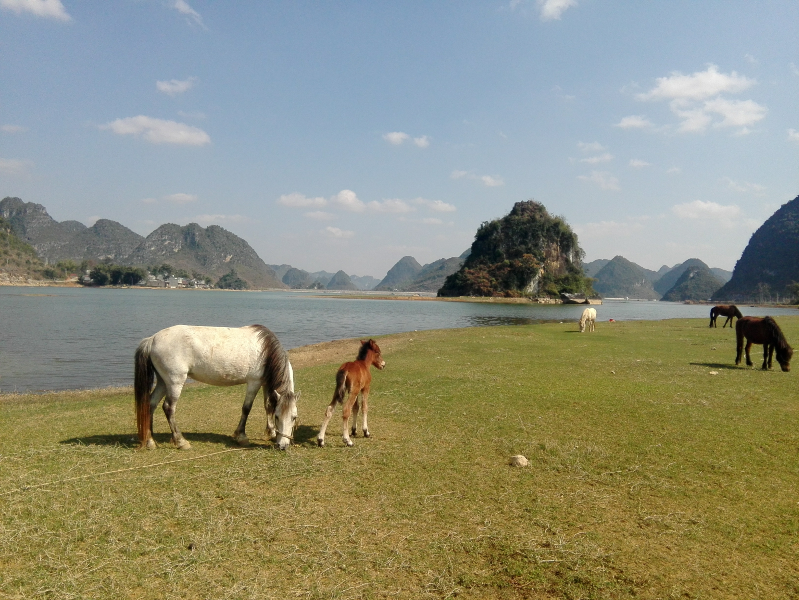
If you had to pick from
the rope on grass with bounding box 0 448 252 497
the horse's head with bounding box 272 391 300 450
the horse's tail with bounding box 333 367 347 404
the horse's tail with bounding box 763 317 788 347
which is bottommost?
the rope on grass with bounding box 0 448 252 497

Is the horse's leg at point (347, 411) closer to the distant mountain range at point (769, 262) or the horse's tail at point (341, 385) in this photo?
the horse's tail at point (341, 385)

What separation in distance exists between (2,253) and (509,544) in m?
223

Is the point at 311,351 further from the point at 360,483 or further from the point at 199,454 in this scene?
the point at 360,483

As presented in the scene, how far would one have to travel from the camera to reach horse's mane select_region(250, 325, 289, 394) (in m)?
7.40

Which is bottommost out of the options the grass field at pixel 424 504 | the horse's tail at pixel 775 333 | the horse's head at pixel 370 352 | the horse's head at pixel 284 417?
the grass field at pixel 424 504

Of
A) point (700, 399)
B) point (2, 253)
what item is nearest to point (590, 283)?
point (700, 399)

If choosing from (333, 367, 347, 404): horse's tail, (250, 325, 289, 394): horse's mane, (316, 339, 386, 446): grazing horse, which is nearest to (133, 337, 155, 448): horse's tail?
(250, 325, 289, 394): horse's mane

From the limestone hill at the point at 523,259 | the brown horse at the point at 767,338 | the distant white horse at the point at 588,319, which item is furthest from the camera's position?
the limestone hill at the point at 523,259

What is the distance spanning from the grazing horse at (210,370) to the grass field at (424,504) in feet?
1.60

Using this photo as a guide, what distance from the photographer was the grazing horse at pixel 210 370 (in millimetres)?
7246

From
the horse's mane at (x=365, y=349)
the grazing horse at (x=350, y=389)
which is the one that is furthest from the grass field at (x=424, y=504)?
the horse's mane at (x=365, y=349)

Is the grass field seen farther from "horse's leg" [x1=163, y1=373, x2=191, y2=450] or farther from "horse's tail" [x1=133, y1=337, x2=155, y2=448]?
"horse's tail" [x1=133, y1=337, x2=155, y2=448]

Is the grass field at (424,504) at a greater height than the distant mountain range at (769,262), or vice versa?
the distant mountain range at (769,262)

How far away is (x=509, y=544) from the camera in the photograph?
14.6 feet
